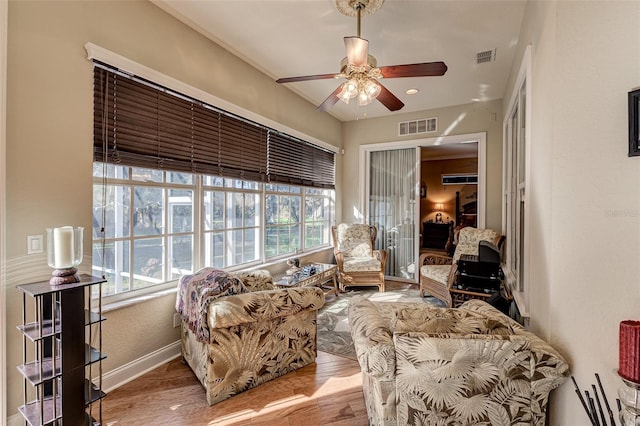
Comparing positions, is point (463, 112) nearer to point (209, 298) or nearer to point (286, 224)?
point (286, 224)

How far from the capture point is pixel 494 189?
459cm

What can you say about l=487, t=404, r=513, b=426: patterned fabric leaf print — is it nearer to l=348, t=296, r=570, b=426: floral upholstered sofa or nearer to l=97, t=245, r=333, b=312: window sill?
l=348, t=296, r=570, b=426: floral upholstered sofa

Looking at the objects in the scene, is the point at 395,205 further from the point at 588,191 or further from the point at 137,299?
the point at 137,299

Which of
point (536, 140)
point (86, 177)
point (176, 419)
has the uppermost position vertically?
point (536, 140)

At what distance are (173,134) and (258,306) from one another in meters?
1.68

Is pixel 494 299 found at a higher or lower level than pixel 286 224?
lower

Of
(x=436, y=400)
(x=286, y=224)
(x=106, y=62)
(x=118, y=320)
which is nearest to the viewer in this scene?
(x=436, y=400)

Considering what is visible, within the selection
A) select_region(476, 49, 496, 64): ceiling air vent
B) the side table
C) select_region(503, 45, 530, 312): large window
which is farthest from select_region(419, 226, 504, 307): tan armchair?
select_region(476, 49, 496, 64): ceiling air vent

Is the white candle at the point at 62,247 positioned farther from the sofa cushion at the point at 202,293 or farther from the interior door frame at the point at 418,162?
the interior door frame at the point at 418,162

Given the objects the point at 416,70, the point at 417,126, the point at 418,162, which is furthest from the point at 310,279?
the point at 417,126

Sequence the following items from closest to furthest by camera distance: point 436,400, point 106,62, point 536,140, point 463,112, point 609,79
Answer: point 609,79, point 436,400, point 536,140, point 106,62, point 463,112

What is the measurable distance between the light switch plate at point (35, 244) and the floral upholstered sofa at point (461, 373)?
79.5 inches

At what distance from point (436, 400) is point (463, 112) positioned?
4.60 meters

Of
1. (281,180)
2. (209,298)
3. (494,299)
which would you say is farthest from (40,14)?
(494,299)
